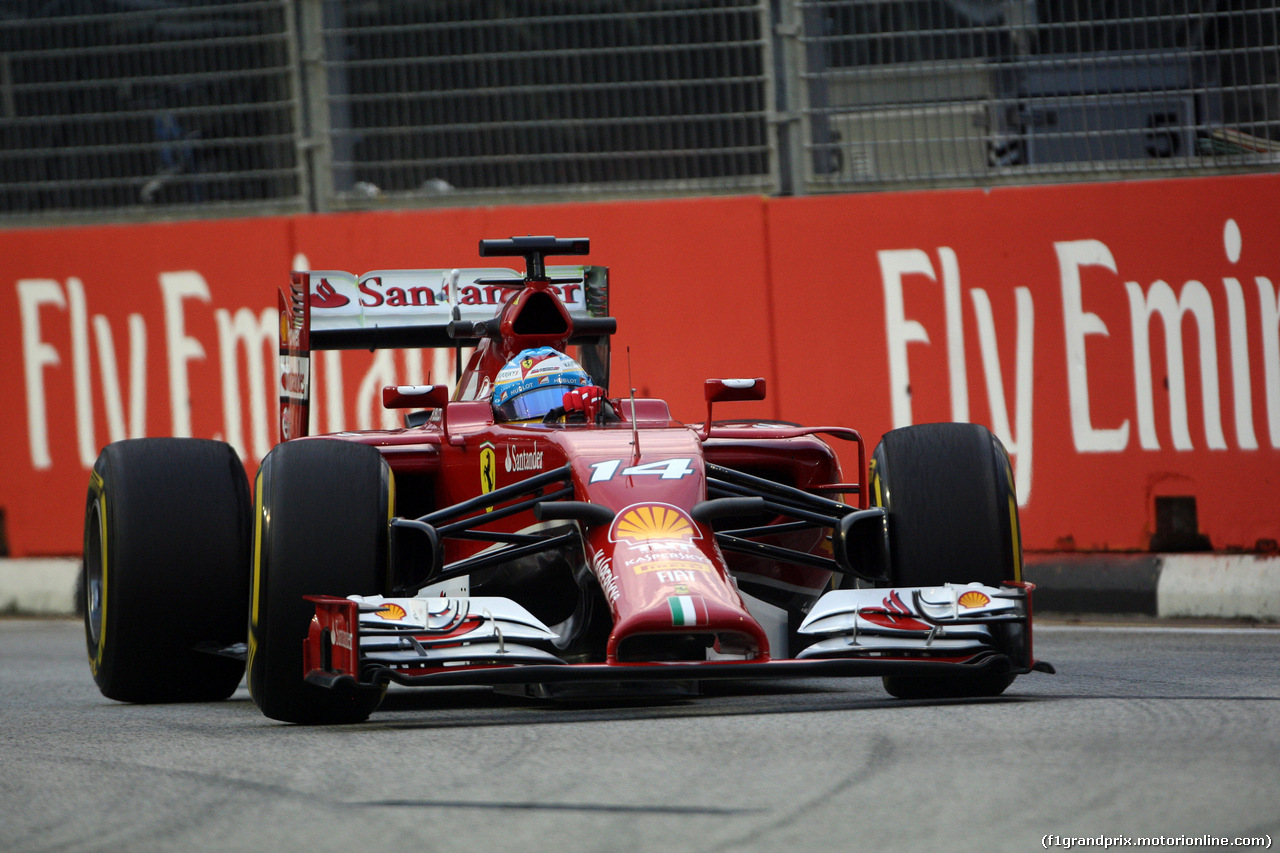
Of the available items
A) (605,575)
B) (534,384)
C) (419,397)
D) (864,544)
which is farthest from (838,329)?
(605,575)

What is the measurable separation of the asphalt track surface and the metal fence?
4134 millimetres

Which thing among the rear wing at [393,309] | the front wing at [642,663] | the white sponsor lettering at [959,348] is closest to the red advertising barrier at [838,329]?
the white sponsor lettering at [959,348]

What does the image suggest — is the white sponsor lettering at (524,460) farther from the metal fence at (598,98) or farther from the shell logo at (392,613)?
the metal fence at (598,98)

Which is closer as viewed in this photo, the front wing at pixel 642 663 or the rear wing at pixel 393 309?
the front wing at pixel 642 663

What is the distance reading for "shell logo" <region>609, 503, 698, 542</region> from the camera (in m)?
5.17

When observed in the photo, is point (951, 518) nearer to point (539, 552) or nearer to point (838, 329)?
point (539, 552)

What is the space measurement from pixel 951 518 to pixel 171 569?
103 inches

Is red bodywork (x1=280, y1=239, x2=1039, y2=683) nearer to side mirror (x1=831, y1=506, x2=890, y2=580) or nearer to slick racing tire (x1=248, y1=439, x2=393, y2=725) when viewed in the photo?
slick racing tire (x1=248, y1=439, x2=393, y2=725)

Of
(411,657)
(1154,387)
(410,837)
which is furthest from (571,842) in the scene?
(1154,387)

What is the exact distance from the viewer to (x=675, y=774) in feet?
12.6

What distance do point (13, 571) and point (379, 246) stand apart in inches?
105

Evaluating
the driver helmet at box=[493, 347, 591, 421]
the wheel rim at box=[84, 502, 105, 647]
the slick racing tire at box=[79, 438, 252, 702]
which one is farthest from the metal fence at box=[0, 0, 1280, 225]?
the slick racing tire at box=[79, 438, 252, 702]

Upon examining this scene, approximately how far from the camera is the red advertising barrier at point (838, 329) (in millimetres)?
8352

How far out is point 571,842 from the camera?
10.7ft
